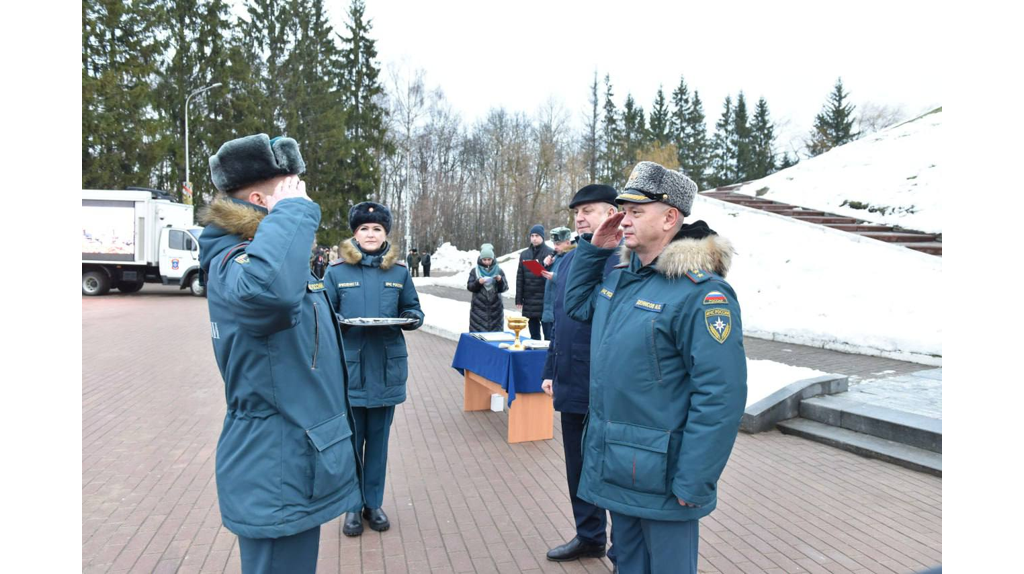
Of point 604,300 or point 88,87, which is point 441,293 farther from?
point 604,300

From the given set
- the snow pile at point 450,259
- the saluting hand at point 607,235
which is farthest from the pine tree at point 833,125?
the saluting hand at point 607,235

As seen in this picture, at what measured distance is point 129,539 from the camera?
4070 millimetres

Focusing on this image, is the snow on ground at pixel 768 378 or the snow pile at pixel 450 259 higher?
the snow pile at pixel 450 259

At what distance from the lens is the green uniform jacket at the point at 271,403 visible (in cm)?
210

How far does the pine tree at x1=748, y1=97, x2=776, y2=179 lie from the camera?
57.9 m

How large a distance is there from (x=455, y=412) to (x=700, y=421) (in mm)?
5407

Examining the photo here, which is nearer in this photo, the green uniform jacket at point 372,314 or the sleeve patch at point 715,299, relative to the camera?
the sleeve patch at point 715,299

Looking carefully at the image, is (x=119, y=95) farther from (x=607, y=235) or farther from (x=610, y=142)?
(x=610, y=142)

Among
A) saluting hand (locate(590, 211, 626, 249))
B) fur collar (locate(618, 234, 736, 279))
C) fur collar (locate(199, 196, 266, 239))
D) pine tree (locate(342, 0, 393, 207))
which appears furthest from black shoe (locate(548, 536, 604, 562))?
pine tree (locate(342, 0, 393, 207))

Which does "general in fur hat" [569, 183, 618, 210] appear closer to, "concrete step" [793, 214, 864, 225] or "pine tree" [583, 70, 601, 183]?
"concrete step" [793, 214, 864, 225]

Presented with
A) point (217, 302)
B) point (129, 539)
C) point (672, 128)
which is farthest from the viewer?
point (672, 128)

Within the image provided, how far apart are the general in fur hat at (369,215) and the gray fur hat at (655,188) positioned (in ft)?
6.84

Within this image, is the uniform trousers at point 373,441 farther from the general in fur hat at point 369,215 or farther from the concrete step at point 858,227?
the concrete step at point 858,227

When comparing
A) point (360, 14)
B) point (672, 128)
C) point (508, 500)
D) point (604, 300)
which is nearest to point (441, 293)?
point (508, 500)
